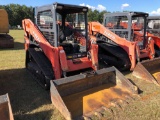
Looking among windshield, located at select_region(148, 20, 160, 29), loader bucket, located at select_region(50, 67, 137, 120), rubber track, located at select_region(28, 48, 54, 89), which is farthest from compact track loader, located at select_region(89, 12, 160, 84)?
rubber track, located at select_region(28, 48, 54, 89)

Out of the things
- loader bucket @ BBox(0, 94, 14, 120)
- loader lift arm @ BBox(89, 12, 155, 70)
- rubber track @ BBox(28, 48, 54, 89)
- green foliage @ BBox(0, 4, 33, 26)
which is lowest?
loader bucket @ BBox(0, 94, 14, 120)

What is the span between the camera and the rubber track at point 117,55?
22.0 feet

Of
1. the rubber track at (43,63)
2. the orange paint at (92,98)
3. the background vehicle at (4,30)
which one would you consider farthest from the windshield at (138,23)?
the background vehicle at (4,30)

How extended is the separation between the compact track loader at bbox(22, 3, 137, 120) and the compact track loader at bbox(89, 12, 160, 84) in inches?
61.5

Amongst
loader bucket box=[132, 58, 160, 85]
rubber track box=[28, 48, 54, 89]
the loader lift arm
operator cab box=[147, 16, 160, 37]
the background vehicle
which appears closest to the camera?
rubber track box=[28, 48, 54, 89]

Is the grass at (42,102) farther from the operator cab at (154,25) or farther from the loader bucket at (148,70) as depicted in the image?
the operator cab at (154,25)

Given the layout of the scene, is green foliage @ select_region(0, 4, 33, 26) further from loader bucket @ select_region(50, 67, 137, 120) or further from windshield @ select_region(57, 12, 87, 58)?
loader bucket @ select_region(50, 67, 137, 120)

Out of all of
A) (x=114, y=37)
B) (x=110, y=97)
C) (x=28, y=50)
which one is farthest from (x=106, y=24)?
(x=110, y=97)

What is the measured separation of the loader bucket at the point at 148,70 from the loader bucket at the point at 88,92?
118 cm

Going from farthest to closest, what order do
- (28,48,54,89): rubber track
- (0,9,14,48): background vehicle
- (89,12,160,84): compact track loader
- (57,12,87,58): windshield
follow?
(0,9,14,48): background vehicle
(89,12,160,84): compact track loader
(57,12,87,58): windshield
(28,48,54,89): rubber track

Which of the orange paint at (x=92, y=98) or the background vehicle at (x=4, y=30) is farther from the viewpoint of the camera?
the background vehicle at (x=4, y=30)

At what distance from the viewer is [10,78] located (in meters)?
6.03

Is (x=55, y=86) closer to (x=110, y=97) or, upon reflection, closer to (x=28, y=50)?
(x=110, y=97)

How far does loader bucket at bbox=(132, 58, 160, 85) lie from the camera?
569 centimetres
